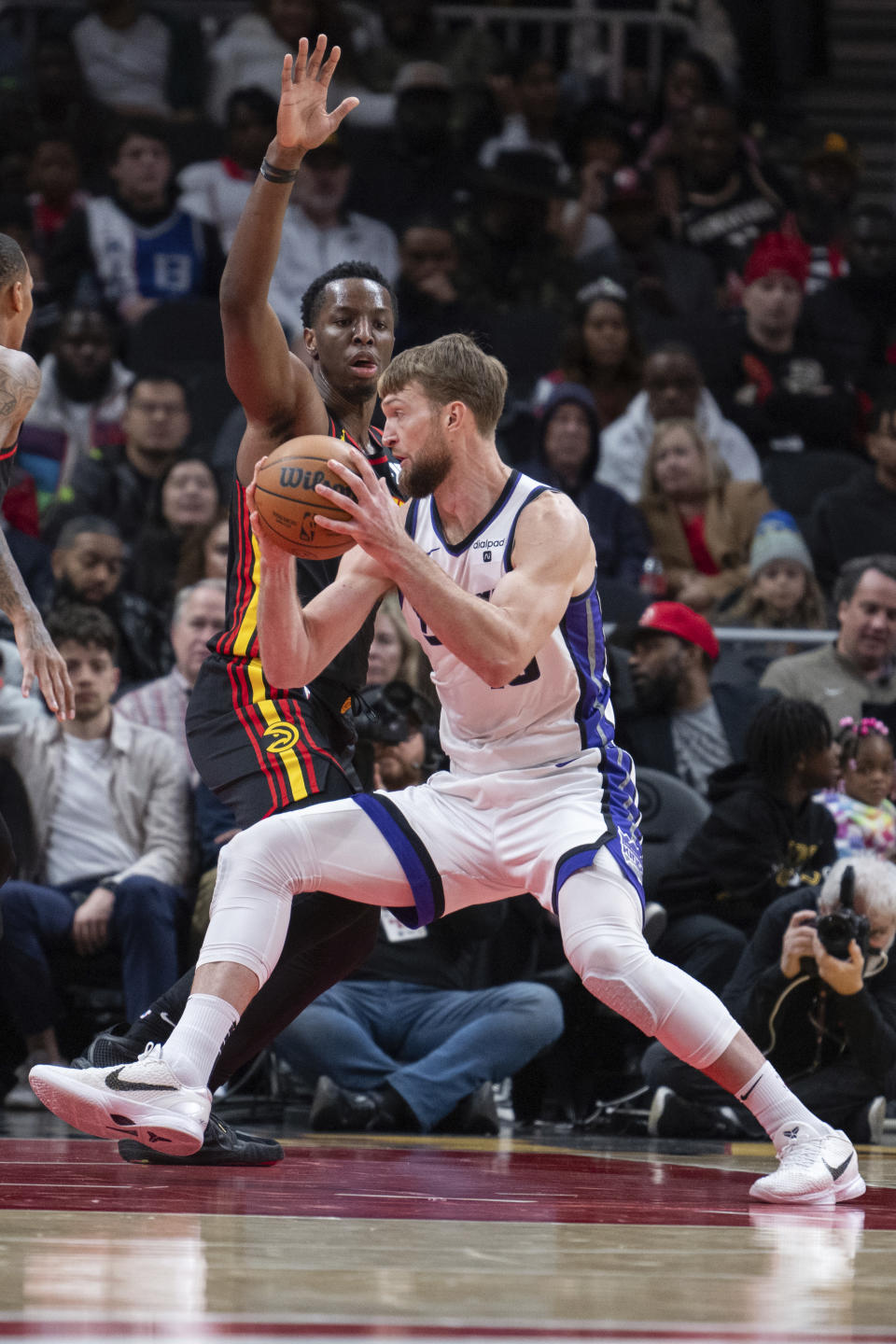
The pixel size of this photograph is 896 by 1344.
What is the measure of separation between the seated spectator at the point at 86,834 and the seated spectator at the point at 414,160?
6081 millimetres

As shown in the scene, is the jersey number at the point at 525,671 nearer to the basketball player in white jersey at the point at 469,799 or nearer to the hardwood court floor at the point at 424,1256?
the basketball player in white jersey at the point at 469,799

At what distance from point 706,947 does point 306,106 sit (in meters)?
3.58

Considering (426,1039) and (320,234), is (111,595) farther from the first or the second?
(320,234)

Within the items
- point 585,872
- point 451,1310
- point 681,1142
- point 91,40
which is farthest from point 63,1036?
point 91,40

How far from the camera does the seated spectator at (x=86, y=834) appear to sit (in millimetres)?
6734

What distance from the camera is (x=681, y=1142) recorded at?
5996 millimetres

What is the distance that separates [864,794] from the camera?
721 cm

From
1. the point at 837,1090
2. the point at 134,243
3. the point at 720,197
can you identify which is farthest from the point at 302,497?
the point at 720,197

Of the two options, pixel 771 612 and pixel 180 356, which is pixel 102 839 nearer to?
pixel 771 612

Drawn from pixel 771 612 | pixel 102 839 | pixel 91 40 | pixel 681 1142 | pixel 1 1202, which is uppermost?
pixel 91 40

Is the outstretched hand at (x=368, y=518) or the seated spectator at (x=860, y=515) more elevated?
the seated spectator at (x=860, y=515)

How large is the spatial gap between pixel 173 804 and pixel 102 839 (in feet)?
1.07

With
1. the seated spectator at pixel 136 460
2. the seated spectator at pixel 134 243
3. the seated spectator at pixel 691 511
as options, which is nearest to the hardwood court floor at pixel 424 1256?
the seated spectator at pixel 136 460

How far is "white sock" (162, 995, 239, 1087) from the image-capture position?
12.7 ft
